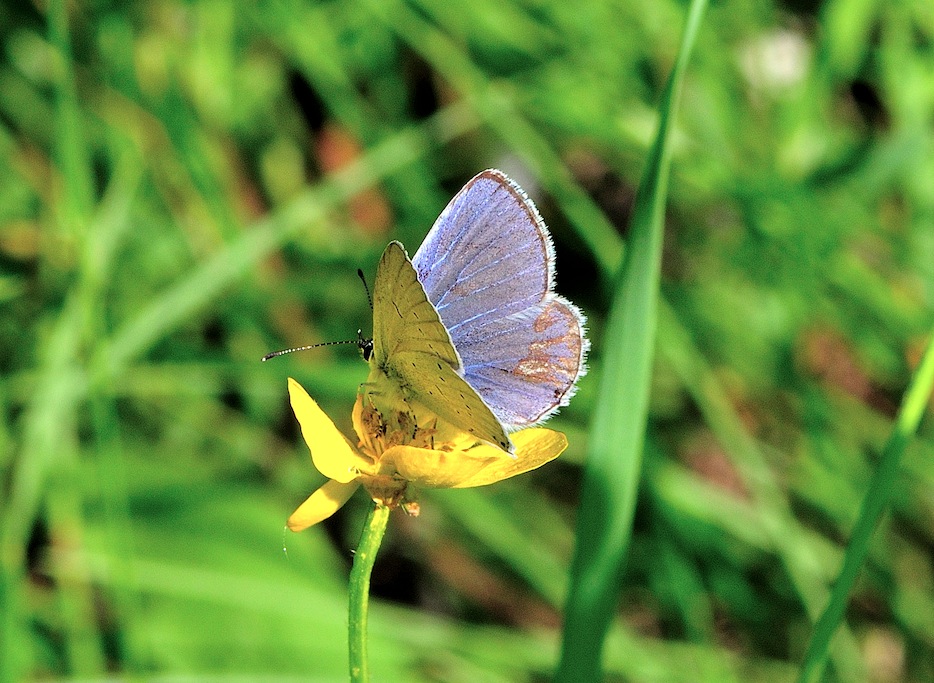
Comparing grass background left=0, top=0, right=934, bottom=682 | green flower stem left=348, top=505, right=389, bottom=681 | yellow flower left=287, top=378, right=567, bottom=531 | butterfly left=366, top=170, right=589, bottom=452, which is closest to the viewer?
green flower stem left=348, top=505, right=389, bottom=681

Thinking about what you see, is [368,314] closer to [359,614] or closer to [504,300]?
[504,300]

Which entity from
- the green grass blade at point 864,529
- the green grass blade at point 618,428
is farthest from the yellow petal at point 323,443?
the green grass blade at point 864,529

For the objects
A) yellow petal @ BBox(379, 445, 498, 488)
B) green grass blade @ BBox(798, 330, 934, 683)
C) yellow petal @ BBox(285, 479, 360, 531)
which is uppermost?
yellow petal @ BBox(379, 445, 498, 488)

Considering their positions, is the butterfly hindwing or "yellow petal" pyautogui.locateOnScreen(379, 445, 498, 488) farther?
the butterfly hindwing

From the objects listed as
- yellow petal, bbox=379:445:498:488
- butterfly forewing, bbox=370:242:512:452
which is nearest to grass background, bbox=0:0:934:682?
butterfly forewing, bbox=370:242:512:452

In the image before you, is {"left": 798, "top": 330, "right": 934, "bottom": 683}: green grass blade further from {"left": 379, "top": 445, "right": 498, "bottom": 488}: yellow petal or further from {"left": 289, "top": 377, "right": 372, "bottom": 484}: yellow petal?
{"left": 289, "top": 377, "right": 372, "bottom": 484}: yellow petal

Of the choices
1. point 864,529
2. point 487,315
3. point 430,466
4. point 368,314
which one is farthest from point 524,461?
point 368,314

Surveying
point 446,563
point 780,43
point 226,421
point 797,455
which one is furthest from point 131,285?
point 780,43

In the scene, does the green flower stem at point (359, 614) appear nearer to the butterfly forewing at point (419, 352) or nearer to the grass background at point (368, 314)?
the butterfly forewing at point (419, 352)

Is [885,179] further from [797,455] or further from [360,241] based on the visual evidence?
[360,241]
